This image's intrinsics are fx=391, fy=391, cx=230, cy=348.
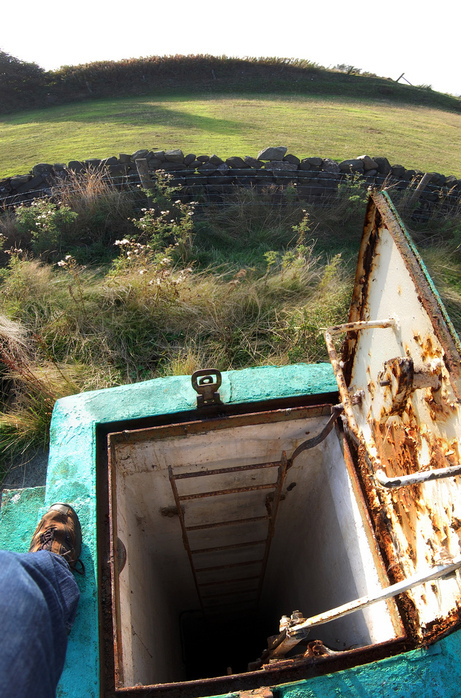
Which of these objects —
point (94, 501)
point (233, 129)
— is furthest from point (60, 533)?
point (233, 129)

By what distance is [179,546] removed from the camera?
331 centimetres

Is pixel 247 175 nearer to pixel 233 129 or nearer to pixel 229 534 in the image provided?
pixel 233 129

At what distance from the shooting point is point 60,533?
1726mm

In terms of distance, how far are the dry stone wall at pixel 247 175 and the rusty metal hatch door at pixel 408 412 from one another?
19.1 ft

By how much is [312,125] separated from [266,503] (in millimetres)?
12454

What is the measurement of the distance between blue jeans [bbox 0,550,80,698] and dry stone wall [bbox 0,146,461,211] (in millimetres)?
6559

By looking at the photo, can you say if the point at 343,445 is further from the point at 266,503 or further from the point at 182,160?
the point at 182,160

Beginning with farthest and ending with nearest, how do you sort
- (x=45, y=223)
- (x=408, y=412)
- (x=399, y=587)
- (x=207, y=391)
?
(x=45, y=223), (x=207, y=391), (x=408, y=412), (x=399, y=587)

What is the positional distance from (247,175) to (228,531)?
602cm

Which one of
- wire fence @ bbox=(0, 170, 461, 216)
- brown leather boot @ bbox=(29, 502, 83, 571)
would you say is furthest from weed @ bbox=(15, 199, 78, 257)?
brown leather boot @ bbox=(29, 502, 83, 571)

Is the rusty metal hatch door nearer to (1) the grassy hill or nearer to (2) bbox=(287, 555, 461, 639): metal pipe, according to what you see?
(2) bbox=(287, 555, 461, 639): metal pipe

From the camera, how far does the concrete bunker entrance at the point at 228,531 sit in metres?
2.16

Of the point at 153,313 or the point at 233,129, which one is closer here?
the point at 153,313

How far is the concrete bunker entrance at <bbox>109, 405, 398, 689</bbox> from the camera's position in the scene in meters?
2.16
